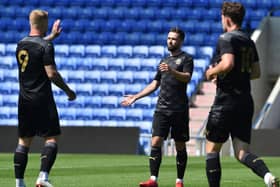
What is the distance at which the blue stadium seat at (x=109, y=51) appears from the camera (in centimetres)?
2895

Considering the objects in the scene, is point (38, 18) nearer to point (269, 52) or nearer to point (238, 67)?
point (238, 67)

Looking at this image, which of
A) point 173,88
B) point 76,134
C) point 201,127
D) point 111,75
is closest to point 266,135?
point 201,127

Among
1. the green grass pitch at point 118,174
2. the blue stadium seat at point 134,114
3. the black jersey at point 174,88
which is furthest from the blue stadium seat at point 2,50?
the black jersey at point 174,88

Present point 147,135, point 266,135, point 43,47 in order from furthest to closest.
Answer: point 147,135 → point 266,135 → point 43,47

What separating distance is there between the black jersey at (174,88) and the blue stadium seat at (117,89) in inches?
651

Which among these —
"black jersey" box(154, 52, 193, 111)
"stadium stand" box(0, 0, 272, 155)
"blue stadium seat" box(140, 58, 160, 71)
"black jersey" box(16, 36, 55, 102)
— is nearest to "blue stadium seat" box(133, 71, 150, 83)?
"stadium stand" box(0, 0, 272, 155)

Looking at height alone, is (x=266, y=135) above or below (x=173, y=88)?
below

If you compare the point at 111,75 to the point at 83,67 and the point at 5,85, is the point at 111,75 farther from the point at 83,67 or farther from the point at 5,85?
the point at 5,85

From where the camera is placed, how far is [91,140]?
23.9m

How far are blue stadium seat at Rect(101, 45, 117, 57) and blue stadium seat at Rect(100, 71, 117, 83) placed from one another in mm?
863

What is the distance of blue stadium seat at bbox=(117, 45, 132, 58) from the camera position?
2877 cm

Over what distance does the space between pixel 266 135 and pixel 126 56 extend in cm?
712

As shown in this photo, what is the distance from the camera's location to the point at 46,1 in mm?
31016

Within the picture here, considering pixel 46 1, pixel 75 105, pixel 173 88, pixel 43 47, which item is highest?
pixel 43 47
